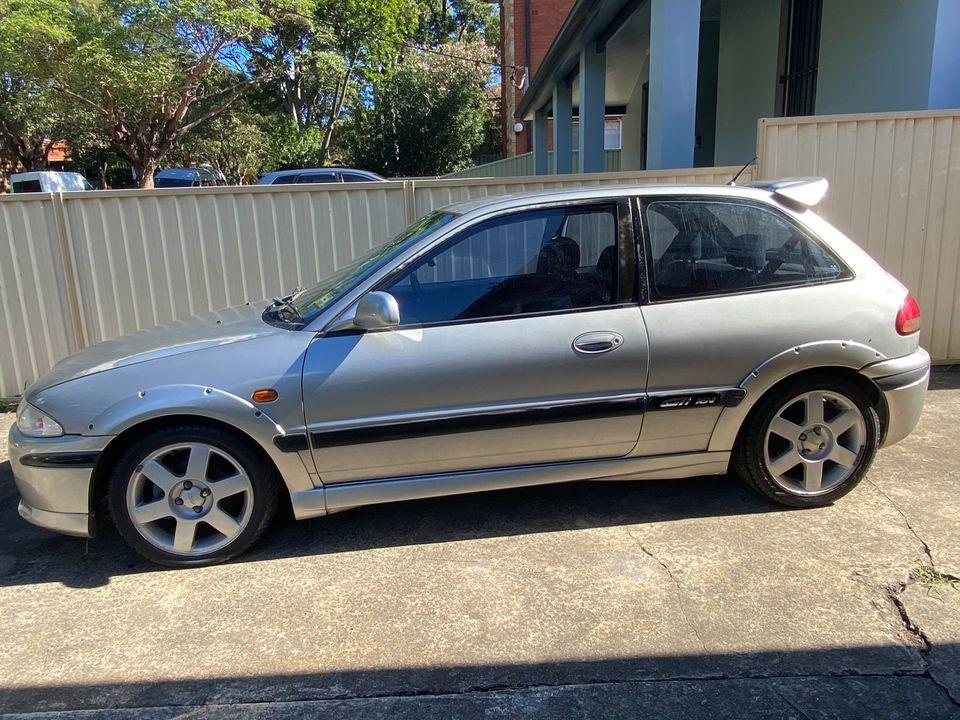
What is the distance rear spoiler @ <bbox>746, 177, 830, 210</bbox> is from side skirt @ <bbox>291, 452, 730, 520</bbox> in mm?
1380

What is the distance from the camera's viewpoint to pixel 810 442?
3.71 meters

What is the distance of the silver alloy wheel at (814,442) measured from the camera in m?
3.67

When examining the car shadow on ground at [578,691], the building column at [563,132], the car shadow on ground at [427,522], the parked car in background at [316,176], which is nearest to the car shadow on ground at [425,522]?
the car shadow on ground at [427,522]

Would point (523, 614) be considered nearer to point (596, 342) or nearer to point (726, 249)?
point (596, 342)

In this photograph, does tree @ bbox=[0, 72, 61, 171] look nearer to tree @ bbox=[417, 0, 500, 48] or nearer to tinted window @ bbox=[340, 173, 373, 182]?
tinted window @ bbox=[340, 173, 373, 182]

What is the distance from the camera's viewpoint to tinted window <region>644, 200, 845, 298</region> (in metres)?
3.60

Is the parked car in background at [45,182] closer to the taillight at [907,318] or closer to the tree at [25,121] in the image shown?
the tree at [25,121]

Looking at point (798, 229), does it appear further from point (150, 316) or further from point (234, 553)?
point (150, 316)

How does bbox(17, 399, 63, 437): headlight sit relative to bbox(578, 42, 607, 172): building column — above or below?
below

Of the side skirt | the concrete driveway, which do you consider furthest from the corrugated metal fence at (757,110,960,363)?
the side skirt

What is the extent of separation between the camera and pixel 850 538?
346cm

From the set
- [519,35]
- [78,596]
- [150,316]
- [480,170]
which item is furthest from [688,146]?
[519,35]

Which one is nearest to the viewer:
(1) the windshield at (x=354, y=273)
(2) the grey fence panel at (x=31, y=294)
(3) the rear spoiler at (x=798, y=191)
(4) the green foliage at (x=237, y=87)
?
(1) the windshield at (x=354, y=273)

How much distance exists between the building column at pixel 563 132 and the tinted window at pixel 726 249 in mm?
15063
